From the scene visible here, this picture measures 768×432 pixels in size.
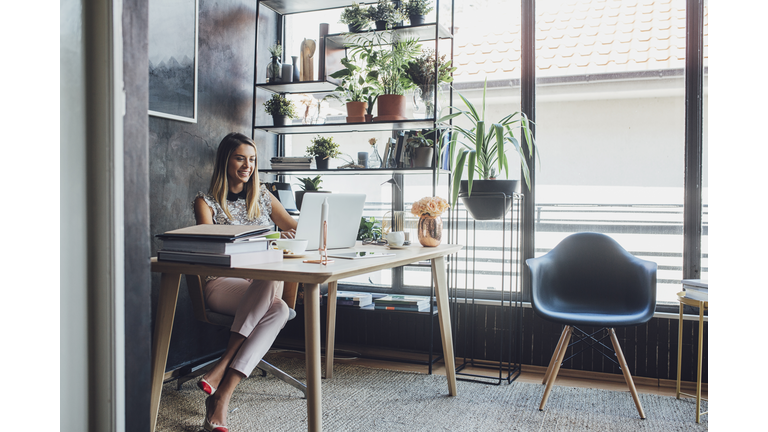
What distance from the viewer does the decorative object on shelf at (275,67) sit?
3.43 metres

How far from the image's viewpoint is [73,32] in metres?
0.90

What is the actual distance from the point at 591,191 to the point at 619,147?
31 cm

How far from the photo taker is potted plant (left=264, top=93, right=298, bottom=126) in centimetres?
343

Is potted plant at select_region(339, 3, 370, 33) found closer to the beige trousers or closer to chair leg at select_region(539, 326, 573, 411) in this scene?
the beige trousers

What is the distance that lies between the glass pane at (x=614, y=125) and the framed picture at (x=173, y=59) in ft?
6.92

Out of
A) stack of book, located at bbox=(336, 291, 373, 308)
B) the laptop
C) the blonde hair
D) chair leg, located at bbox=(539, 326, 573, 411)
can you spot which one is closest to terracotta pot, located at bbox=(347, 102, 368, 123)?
the blonde hair

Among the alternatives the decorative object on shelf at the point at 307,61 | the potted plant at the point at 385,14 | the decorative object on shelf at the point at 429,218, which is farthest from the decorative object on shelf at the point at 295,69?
the decorative object on shelf at the point at 429,218

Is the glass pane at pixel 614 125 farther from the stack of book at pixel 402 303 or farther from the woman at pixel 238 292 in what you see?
the woman at pixel 238 292

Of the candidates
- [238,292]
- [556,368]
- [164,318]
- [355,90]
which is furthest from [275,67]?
[556,368]

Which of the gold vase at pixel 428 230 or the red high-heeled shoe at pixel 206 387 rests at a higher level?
the gold vase at pixel 428 230

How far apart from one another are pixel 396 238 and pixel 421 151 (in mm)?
676
